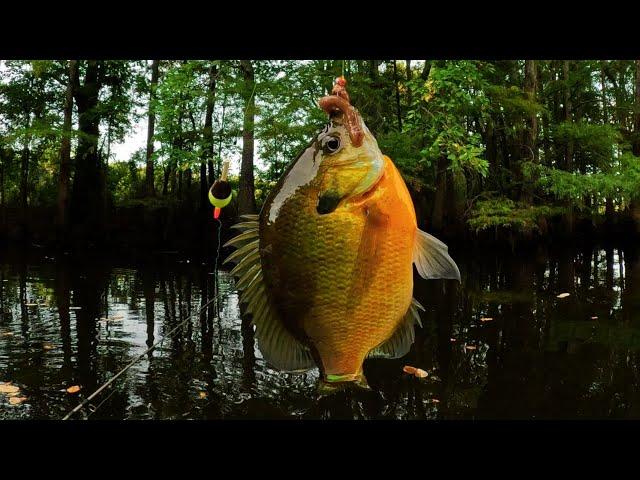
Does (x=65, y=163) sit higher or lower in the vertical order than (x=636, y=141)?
lower

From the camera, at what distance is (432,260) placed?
107 cm

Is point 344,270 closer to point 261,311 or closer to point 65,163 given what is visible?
point 261,311

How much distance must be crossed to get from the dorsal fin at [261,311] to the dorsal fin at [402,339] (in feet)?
0.52

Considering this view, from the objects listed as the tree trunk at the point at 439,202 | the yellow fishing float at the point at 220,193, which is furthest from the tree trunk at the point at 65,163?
the yellow fishing float at the point at 220,193

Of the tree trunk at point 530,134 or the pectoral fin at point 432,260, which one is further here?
the tree trunk at point 530,134

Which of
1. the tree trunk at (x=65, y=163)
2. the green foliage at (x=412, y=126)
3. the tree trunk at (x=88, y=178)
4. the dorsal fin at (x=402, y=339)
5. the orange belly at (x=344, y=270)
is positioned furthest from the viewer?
the tree trunk at (x=88, y=178)

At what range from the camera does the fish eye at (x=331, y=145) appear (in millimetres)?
1003

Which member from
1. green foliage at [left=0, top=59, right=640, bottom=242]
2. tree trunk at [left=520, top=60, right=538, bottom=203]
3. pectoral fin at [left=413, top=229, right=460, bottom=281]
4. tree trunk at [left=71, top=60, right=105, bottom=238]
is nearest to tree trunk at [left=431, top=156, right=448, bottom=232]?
green foliage at [left=0, top=59, right=640, bottom=242]

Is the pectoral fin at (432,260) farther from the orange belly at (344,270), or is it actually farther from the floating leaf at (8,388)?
the floating leaf at (8,388)

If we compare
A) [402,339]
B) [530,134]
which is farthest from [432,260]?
[530,134]

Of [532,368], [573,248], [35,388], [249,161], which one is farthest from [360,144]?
[573,248]

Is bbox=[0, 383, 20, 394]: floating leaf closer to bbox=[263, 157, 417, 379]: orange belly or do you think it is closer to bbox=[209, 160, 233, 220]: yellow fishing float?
bbox=[209, 160, 233, 220]: yellow fishing float

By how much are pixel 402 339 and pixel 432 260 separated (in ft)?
0.59

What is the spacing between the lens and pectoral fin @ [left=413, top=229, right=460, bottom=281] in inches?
41.1
